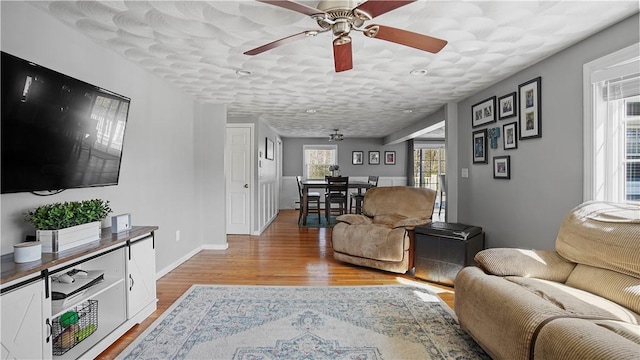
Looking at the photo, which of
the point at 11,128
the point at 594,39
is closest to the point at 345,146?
the point at 594,39

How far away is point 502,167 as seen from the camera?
3447 millimetres

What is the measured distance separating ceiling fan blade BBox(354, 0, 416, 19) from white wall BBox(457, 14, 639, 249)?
5.86 ft

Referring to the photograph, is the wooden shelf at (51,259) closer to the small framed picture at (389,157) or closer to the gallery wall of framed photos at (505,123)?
the gallery wall of framed photos at (505,123)

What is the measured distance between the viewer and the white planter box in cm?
169

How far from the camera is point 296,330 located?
2.21 m

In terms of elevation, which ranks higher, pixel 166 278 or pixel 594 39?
pixel 594 39

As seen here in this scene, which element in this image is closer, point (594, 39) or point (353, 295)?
point (594, 39)

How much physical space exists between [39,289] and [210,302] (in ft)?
4.46

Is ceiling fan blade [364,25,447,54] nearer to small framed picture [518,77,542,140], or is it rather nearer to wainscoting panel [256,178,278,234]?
small framed picture [518,77,542,140]

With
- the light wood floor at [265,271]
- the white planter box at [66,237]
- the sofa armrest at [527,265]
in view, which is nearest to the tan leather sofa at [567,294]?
the sofa armrest at [527,265]

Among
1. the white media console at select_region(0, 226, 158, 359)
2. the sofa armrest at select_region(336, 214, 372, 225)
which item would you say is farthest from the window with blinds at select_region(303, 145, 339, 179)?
the white media console at select_region(0, 226, 158, 359)

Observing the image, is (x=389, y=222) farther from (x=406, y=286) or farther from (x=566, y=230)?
(x=566, y=230)

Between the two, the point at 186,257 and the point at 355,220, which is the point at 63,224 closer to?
the point at 186,257

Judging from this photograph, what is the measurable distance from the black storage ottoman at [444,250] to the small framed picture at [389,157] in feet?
19.8
